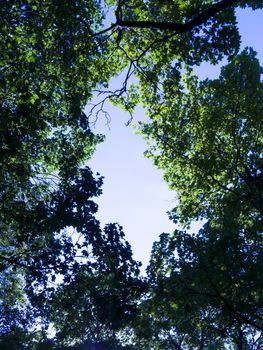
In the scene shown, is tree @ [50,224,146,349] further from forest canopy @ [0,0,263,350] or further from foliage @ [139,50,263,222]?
foliage @ [139,50,263,222]

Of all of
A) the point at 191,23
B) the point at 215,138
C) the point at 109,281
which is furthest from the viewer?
the point at 215,138

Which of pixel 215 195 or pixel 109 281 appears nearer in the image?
pixel 109 281

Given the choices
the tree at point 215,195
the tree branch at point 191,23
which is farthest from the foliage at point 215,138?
the tree branch at point 191,23

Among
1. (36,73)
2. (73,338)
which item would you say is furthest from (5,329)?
(36,73)

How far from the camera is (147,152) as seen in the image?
18.6 metres

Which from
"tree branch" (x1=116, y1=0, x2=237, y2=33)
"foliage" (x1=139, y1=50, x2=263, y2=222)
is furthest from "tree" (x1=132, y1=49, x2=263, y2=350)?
"tree branch" (x1=116, y1=0, x2=237, y2=33)

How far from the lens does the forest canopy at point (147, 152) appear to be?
1088 centimetres

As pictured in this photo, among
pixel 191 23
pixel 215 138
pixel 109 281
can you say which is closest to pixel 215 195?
pixel 215 138

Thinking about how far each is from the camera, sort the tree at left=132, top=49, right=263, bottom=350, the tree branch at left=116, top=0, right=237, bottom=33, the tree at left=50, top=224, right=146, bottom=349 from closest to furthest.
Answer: the tree branch at left=116, top=0, right=237, bottom=33, the tree at left=50, top=224, right=146, bottom=349, the tree at left=132, top=49, right=263, bottom=350

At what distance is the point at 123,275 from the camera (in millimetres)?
12164

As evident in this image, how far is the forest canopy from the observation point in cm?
1088

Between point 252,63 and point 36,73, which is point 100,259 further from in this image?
point 252,63

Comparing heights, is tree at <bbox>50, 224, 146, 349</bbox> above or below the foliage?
below

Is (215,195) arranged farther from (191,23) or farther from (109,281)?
(191,23)
